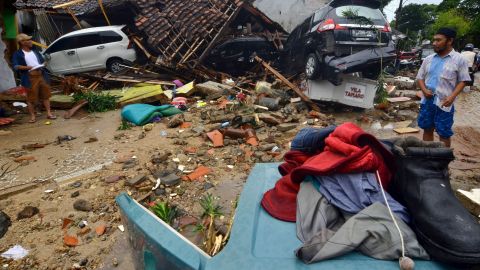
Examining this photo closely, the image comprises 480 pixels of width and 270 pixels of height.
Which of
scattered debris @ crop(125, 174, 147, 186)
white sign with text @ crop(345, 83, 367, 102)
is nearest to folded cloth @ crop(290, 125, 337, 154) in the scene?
scattered debris @ crop(125, 174, 147, 186)

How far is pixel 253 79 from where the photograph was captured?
9992mm

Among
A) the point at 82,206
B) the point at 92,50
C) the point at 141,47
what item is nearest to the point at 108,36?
the point at 92,50

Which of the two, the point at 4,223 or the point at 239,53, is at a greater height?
the point at 239,53

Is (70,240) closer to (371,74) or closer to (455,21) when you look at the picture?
(371,74)

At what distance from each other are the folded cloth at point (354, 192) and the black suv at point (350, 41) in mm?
4776

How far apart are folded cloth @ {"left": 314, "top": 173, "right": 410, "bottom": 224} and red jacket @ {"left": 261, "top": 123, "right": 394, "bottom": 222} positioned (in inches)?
1.4

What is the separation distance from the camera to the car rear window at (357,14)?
6145 mm

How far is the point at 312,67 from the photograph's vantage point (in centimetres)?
661

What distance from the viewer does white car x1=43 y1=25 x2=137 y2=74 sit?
1116cm

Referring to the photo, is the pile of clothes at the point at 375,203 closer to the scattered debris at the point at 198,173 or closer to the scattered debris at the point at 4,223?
the scattered debris at the point at 198,173

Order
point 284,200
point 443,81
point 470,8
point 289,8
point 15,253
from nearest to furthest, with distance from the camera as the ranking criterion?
point 284,200 < point 15,253 < point 443,81 < point 289,8 < point 470,8

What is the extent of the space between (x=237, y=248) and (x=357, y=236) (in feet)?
1.64

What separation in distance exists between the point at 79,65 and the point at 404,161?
1234 centimetres

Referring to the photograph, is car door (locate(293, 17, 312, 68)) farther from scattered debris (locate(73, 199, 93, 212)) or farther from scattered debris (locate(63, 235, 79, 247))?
scattered debris (locate(63, 235, 79, 247))
